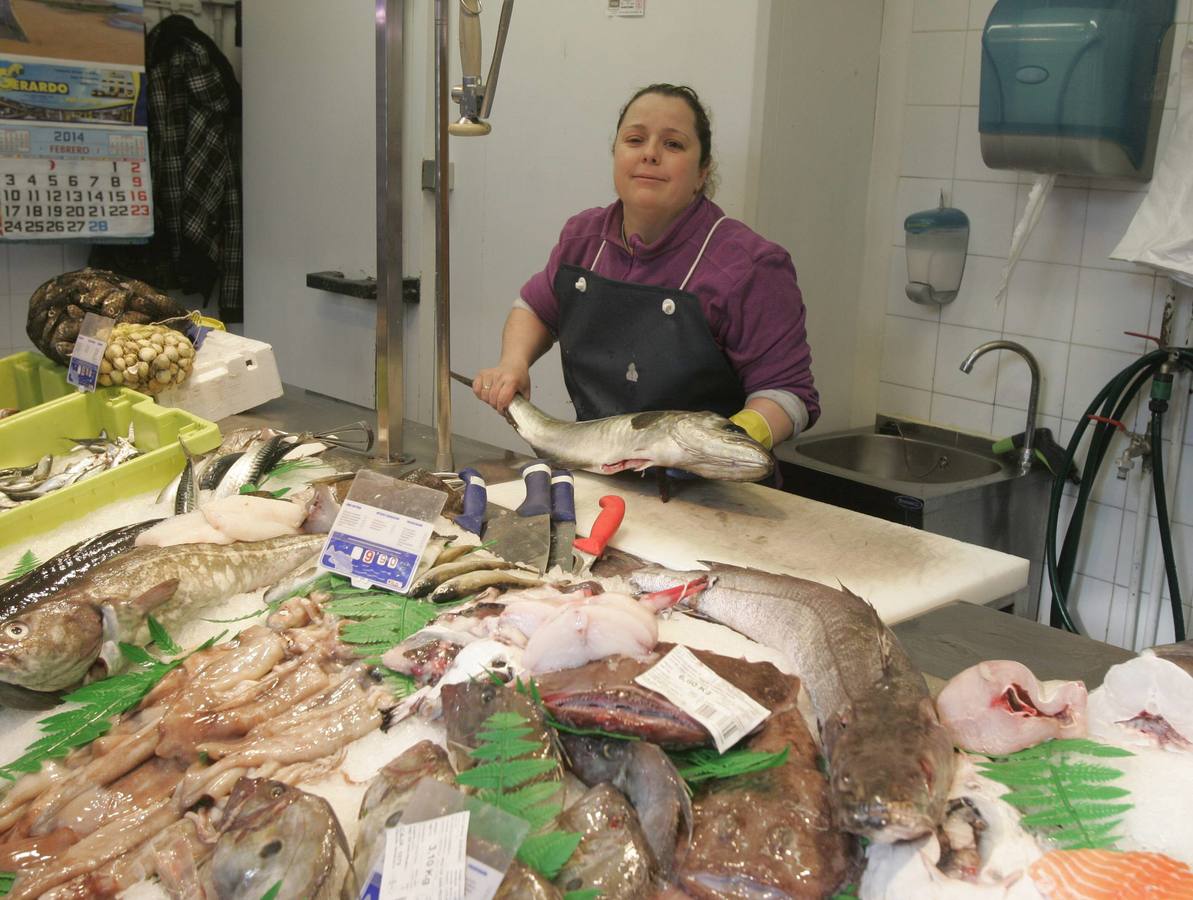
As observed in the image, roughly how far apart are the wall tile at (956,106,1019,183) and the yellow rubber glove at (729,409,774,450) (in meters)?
1.79

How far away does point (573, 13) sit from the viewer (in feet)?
15.4

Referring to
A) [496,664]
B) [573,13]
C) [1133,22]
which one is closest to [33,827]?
[496,664]

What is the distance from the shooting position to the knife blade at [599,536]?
238 centimetres

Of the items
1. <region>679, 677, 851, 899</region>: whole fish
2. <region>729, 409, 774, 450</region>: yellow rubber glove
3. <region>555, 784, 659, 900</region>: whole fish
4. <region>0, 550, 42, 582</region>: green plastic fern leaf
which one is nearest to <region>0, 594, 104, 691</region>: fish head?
<region>0, 550, 42, 582</region>: green plastic fern leaf

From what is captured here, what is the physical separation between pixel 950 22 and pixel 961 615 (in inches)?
114

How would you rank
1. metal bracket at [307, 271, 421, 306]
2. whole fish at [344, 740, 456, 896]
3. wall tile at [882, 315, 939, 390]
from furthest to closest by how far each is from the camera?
1. metal bracket at [307, 271, 421, 306]
2. wall tile at [882, 315, 939, 390]
3. whole fish at [344, 740, 456, 896]

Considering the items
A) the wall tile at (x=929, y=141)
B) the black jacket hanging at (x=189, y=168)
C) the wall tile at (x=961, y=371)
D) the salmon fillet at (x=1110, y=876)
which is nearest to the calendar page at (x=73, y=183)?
the black jacket hanging at (x=189, y=168)

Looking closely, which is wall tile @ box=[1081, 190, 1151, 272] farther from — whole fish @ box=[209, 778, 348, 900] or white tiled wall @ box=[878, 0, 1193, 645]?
whole fish @ box=[209, 778, 348, 900]

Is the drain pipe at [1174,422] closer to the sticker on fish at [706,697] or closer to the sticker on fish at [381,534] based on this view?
the sticker on fish at [381,534]

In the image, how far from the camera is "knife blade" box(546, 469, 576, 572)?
235cm

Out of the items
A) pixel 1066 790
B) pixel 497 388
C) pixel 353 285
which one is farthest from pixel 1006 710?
pixel 353 285

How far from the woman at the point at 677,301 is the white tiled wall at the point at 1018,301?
1.29m

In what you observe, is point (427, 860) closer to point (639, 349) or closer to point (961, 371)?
point (639, 349)

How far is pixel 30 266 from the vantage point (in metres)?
5.89
